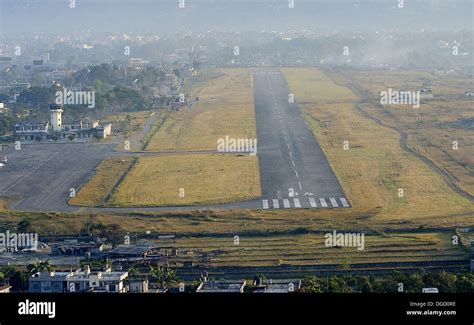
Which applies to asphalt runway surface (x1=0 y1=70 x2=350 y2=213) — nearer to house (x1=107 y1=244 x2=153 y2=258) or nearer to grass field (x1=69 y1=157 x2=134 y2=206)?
grass field (x1=69 y1=157 x2=134 y2=206)

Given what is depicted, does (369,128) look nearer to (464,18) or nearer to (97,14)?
(464,18)

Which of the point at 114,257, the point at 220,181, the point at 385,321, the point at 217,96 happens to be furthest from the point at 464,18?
the point at 385,321

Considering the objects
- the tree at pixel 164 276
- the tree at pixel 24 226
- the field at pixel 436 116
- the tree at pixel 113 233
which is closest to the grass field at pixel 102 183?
the tree at pixel 24 226

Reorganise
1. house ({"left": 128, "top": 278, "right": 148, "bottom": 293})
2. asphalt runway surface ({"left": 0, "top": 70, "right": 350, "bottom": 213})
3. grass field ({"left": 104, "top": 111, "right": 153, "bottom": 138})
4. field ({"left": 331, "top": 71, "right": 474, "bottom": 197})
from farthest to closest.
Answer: grass field ({"left": 104, "top": 111, "right": 153, "bottom": 138})
field ({"left": 331, "top": 71, "right": 474, "bottom": 197})
asphalt runway surface ({"left": 0, "top": 70, "right": 350, "bottom": 213})
house ({"left": 128, "top": 278, "right": 148, "bottom": 293})

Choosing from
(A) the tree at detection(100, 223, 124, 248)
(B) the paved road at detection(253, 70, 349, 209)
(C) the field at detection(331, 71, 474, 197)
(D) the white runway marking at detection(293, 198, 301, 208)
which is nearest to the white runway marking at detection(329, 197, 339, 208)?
(B) the paved road at detection(253, 70, 349, 209)

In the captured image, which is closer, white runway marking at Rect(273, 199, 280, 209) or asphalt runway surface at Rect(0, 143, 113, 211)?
white runway marking at Rect(273, 199, 280, 209)
